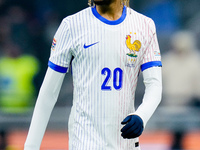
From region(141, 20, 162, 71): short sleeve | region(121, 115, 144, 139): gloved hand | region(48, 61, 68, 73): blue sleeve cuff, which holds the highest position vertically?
region(141, 20, 162, 71): short sleeve

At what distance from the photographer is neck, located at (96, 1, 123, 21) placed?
384 cm

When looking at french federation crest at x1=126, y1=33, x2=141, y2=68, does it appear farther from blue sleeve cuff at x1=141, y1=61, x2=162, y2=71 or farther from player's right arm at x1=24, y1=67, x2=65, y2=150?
player's right arm at x1=24, y1=67, x2=65, y2=150

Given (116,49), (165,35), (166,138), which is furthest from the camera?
(165,35)

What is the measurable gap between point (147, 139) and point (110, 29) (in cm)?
711

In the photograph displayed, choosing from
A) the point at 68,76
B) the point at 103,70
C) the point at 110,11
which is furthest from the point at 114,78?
the point at 68,76

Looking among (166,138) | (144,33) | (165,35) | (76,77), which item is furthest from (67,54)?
(165,35)

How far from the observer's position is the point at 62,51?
149 inches

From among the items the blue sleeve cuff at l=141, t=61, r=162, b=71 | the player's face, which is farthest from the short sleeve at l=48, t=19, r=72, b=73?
the blue sleeve cuff at l=141, t=61, r=162, b=71

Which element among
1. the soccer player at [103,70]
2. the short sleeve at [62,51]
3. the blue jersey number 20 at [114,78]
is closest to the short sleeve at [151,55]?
the soccer player at [103,70]

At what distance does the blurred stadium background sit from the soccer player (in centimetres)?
518

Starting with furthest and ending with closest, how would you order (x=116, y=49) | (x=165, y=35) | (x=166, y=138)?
(x=165, y=35), (x=166, y=138), (x=116, y=49)

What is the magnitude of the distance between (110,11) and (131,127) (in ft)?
2.53

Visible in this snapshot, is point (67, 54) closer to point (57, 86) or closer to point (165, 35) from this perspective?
point (57, 86)

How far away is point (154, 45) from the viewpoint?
3.87 metres
